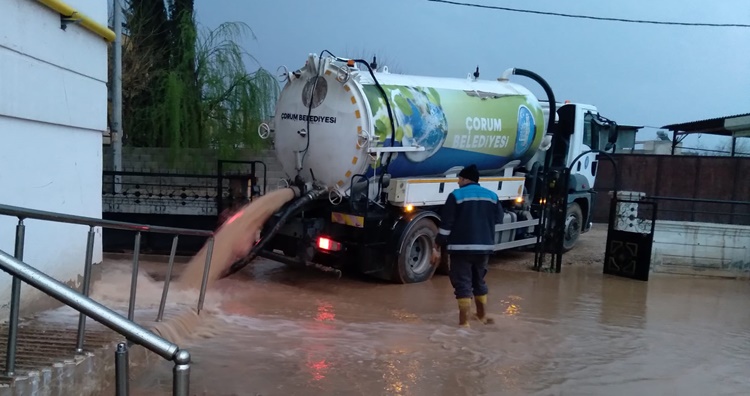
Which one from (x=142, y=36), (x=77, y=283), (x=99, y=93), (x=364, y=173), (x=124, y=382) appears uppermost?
(x=142, y=36)

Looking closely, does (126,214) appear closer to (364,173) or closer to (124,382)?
(364,173)

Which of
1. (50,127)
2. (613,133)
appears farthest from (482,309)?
(613,133)

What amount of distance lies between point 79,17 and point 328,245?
4319 mm

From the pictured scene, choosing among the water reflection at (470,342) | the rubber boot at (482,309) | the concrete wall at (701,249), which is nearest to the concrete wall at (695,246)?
the concrete wall at (701,249)

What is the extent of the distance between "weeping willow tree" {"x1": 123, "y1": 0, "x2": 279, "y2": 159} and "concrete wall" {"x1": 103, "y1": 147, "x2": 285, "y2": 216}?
A: 483mm

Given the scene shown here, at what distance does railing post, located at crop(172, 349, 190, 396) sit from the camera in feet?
6.57

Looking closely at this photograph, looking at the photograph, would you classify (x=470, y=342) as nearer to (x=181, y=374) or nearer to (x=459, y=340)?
(x=459, y=340)

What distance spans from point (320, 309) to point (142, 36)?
11977mm

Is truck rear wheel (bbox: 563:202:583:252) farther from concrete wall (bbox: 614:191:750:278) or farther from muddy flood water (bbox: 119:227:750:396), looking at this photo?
muddy flood water (bbox: 119:227:750:396)

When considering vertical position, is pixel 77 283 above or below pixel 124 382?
below

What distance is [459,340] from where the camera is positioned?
611 cm

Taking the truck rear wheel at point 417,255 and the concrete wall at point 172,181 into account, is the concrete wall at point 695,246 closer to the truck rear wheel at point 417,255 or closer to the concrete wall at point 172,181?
the truck rear wheel at point 417,255

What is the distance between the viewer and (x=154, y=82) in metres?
15.6

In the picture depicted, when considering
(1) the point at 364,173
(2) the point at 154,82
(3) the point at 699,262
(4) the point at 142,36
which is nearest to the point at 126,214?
(1) the point at 364,173
